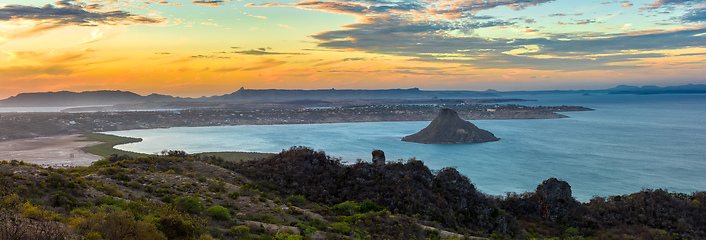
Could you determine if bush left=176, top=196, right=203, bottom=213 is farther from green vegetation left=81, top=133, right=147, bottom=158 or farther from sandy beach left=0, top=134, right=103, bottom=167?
green vegetation left=81, top=133, right=147, bottom=158

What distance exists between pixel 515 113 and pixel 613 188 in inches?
5087

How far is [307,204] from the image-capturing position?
79.2 feet

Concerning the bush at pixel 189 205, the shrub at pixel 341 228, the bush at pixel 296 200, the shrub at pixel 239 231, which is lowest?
the bush at pixel 296 200

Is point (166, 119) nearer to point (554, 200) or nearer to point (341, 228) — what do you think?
point (341, 228)

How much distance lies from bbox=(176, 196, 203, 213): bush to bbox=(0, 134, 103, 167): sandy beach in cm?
4450

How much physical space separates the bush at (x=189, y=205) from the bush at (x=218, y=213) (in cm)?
59

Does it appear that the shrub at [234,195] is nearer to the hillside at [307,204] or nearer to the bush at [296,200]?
the hillside at [307,204]

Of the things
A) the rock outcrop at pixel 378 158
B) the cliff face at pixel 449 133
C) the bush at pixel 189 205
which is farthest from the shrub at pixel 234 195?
the cliff face at pixel 449 133

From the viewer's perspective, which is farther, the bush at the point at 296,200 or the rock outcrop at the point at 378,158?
the rock outcrop at the point at 378,158

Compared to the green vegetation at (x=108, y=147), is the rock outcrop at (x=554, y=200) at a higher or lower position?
higher

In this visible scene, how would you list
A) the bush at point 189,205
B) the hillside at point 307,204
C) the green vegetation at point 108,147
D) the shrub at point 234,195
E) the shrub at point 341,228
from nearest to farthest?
the hillside at point 307,204
the shrub at point 341,228
the bush at point 189,205
the shrub at point 234,195
the green vegetation at point 108,147

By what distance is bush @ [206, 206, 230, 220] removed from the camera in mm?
17844

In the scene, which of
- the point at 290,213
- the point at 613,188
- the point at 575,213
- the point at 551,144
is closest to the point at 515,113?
the point at 551,144

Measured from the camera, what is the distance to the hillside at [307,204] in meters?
15.8
